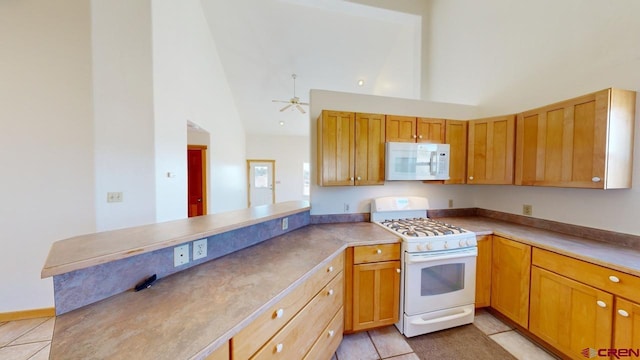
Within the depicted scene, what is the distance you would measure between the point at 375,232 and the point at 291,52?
13.7 feet

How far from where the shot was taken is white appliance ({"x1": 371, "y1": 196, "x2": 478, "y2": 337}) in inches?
78.5

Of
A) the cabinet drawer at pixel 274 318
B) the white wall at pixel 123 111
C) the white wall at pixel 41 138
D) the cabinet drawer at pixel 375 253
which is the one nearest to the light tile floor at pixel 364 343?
the white wall at pixel 41 138

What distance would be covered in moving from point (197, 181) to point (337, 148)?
355 centimetres

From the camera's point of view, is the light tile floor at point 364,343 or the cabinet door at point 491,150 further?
the cabinet door at point 491,150

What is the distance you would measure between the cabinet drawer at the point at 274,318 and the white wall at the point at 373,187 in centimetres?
114

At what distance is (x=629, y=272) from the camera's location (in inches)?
54.2

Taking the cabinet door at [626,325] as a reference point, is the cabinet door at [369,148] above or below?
above

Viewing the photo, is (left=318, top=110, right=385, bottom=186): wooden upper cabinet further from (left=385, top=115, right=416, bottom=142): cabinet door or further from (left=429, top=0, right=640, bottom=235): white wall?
(left=429, top=0, right=640, bottom=235): white wall

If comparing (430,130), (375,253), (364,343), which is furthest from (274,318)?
(430,130)

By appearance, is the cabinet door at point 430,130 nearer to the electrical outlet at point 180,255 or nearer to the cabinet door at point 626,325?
the cabinet door at point 626,325

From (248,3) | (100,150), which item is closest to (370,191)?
(100,150)

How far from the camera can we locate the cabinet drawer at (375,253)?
1.96m

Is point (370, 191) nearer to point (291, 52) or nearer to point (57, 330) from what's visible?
point (57, 330)

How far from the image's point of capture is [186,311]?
3.01 feet
